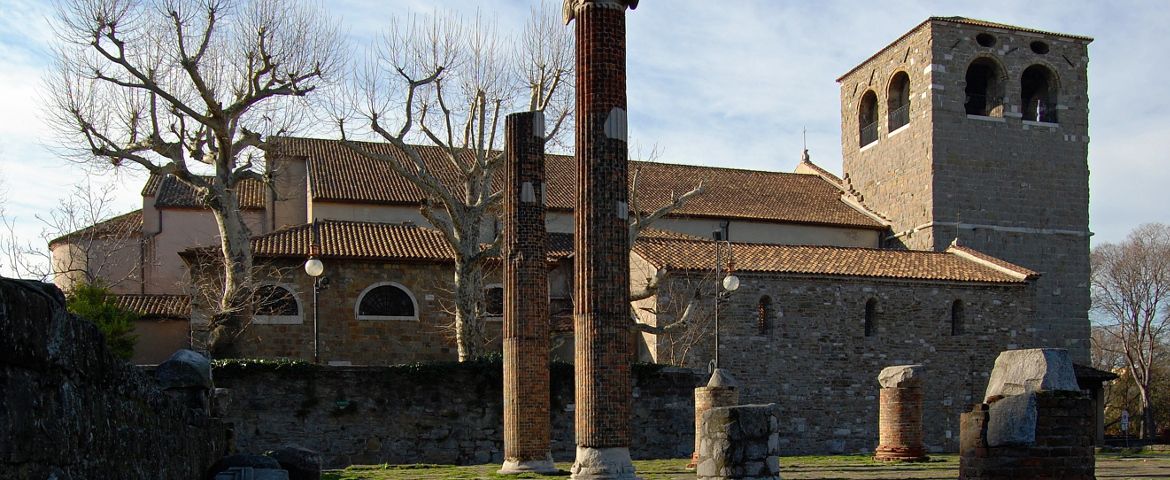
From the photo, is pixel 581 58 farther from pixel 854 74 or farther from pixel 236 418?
pixel 854 74

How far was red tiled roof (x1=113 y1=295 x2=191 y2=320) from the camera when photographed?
2903 centimetres

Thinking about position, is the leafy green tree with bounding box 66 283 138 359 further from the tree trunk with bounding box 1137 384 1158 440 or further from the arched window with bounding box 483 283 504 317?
the tree trunk with bounding box 1137 384 1158 440

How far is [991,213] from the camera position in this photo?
37.2 metres

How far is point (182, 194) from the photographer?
3347cm

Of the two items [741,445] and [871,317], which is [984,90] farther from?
[741,445]

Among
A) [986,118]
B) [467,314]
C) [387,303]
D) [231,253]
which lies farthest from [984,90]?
[231,253]

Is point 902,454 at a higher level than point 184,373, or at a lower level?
lower

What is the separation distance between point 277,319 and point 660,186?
47.0 feet

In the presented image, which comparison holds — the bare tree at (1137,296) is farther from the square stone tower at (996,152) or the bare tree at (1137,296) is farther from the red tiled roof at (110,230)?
the red tiled roof at (110,230)

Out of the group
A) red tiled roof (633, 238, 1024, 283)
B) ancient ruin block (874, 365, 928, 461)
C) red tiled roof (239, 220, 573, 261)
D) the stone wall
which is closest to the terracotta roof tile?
red tiled roof (633, 238, 1024, 283)

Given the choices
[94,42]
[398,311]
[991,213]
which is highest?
[94,42]

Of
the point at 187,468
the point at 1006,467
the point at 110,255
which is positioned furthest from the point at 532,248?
the point at 110,255

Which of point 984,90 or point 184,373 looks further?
point 984,90

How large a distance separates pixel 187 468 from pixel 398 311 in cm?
2054
